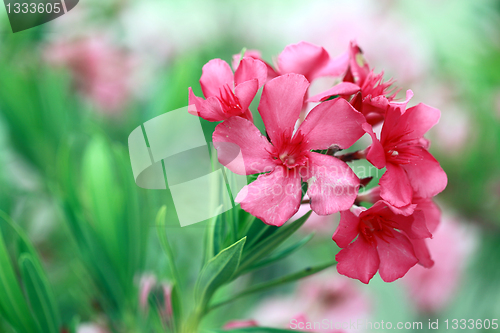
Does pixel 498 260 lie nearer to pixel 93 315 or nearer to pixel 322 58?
pixel 322 58

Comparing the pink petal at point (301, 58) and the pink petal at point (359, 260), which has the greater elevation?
the pink petal at point (301, 58)

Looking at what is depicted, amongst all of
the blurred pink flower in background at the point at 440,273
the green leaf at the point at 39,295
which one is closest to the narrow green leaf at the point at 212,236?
the green leaf at the point at 39,295

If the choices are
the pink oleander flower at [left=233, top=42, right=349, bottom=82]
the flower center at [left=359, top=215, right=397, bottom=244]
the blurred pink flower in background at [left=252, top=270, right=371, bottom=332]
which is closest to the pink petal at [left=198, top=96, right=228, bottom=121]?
the pink oleander flower at [left=233, top=42, right=349, bottom=82]

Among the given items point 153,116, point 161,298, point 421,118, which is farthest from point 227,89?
point 153,116

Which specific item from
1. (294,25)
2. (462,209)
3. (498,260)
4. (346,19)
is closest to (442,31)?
(346,19)

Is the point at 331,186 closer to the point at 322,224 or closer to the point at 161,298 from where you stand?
the point at 161,298

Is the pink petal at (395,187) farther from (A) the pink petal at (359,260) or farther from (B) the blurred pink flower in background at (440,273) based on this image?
(B) the blurred pink flower in background at (440,273)
